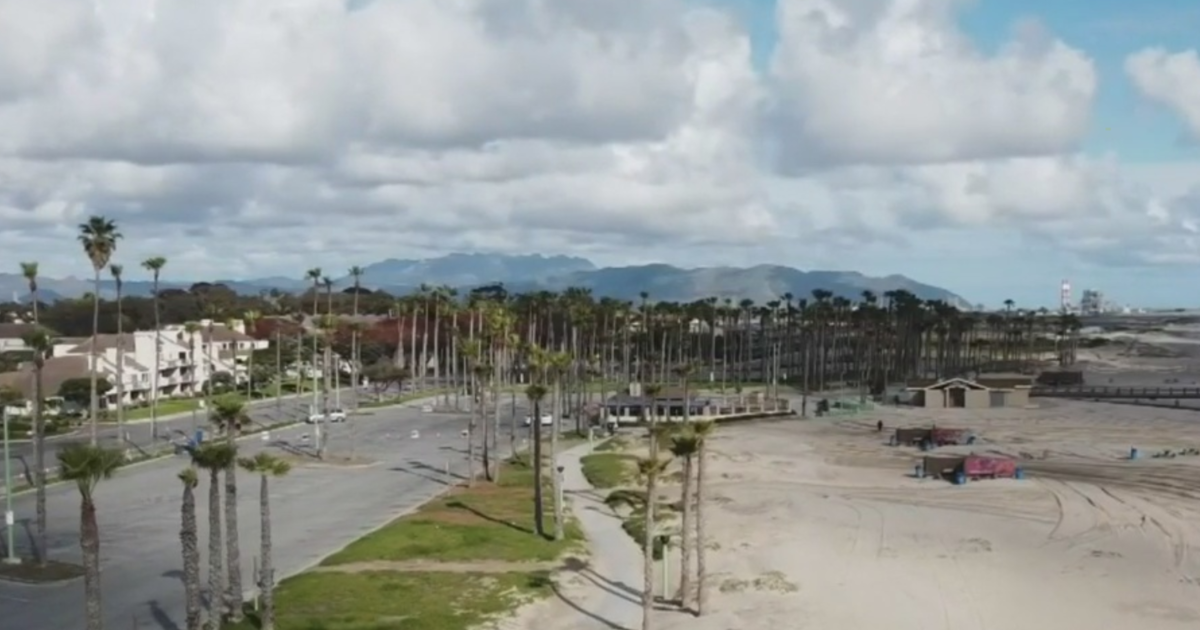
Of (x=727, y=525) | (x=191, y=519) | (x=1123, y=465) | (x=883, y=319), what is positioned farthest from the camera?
(x=883, y=319)

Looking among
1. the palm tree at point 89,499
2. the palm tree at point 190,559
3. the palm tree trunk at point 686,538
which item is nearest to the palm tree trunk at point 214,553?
the palm tree at point 190,559

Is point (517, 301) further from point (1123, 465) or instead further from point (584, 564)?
point (584, 564)

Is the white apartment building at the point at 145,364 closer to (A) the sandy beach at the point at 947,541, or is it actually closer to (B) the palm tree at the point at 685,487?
(A) the sandy beach at the point at 947,541

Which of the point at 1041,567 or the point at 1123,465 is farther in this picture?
the point at 1123,465

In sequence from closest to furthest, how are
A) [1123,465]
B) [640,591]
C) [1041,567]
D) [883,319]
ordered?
1. [640,591]
2. [1041,567]
3. [1123,465]
4. [883,319]

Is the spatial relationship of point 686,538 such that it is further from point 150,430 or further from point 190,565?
point 150,430

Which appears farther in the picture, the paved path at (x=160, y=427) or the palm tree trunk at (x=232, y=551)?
the paved path at (x=160, y=427)

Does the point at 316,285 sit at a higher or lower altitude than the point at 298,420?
higher

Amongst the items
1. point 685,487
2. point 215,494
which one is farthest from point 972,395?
point 215,494

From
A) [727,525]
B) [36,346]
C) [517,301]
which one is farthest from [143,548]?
[517,301]
